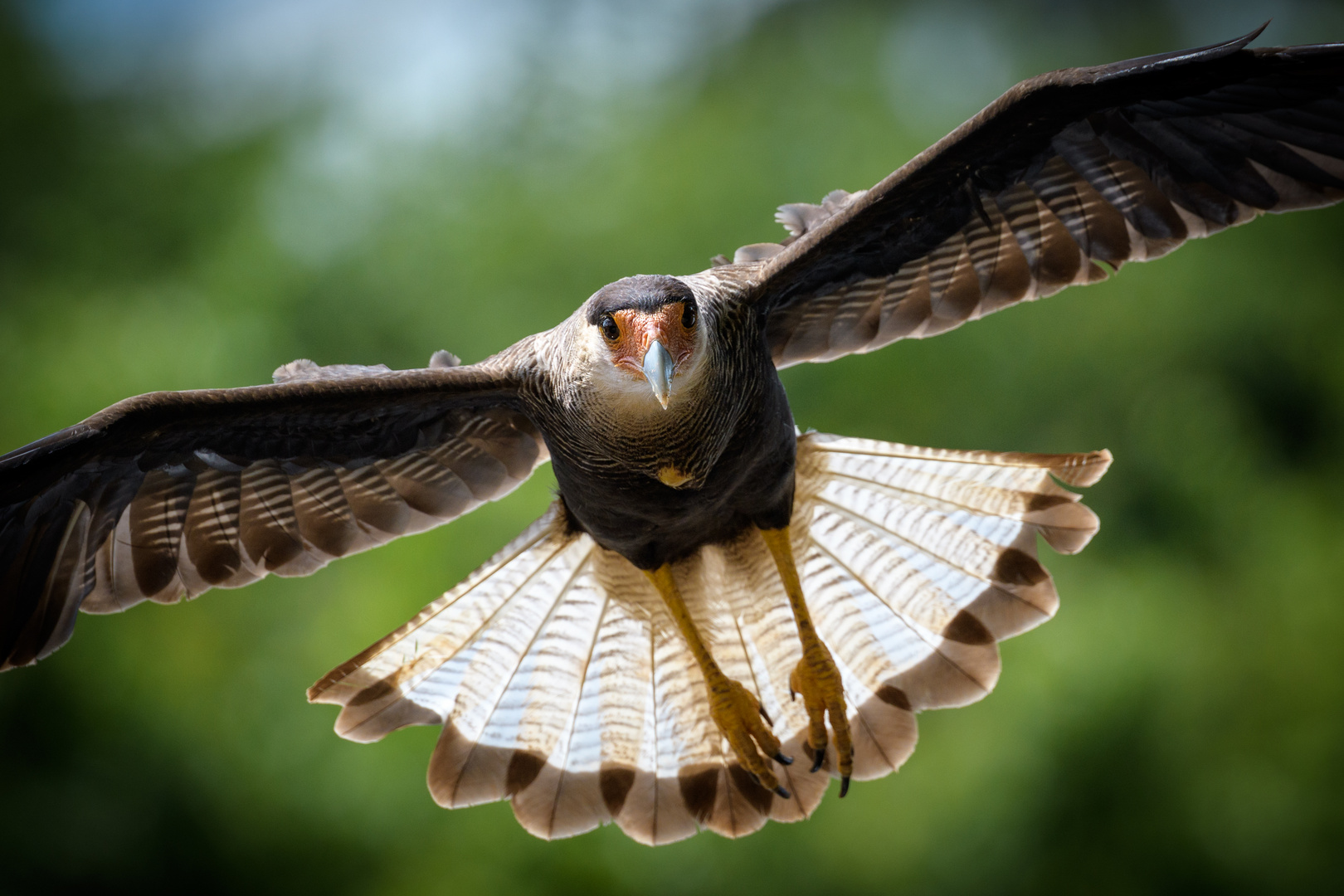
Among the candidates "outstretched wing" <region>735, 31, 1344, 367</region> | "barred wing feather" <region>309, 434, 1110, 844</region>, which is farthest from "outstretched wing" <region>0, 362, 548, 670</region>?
"outstretched wing" <region>735, 31, 1344, 367</region>

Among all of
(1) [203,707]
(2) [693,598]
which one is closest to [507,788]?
(2) [693,598]

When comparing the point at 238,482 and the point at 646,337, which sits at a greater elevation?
the point at 238,482

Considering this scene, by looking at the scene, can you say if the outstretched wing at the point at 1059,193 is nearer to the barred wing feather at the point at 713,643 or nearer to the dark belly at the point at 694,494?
the dark belly at the point at 694,494

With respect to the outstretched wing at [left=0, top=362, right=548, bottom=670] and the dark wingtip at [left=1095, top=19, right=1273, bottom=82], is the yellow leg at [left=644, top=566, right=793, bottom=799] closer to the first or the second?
the outstretched wing at [left=0, top=362, right=548, bottom=670]

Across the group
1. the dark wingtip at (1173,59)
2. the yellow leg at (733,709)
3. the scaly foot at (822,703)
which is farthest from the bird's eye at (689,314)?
the scaly foot at (822,703)

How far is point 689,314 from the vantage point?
333cm

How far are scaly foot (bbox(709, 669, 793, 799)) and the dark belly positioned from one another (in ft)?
1.76

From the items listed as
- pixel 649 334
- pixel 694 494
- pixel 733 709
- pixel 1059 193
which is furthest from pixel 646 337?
pixel 1059 193

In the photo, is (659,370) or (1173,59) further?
(1173,59)

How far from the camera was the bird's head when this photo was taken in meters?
3.25

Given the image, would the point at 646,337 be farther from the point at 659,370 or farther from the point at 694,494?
the point at 694,494

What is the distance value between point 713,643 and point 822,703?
0.59m

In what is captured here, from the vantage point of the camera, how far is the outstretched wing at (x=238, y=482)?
385cm

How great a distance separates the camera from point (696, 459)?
364 cm
